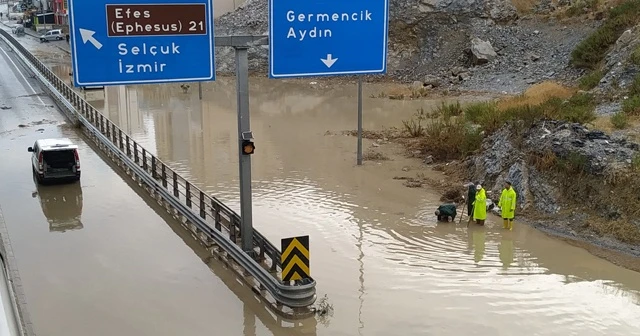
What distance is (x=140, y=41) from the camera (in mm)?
10805

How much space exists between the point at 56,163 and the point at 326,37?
456 inches

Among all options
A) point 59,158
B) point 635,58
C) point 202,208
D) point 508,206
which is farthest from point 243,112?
point 635,58

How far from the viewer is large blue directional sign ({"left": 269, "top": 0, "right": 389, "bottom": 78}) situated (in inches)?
447

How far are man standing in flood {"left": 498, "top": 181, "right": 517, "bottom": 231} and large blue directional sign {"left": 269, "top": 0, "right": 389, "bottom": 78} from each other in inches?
191

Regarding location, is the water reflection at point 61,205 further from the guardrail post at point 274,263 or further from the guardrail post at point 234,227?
the guardrail post at point 274,263

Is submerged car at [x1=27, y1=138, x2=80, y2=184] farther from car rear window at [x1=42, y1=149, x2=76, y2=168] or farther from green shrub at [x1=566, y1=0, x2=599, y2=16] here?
→ green shrub at [x1=566, y1=0, x2=599, y2=16]

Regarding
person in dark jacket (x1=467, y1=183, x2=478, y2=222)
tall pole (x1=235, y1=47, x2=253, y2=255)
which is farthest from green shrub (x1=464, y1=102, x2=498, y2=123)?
tall pole (x1=235, y1=47, x2=253, y2=255)

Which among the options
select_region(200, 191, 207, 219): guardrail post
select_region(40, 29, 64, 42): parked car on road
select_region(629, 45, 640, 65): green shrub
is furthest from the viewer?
select_region(40, 29, 64, 42): parked car on road

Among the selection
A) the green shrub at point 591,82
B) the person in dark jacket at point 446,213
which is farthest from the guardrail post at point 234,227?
the green shrub at point 591,82

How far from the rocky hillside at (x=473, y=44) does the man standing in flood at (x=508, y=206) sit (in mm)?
27427

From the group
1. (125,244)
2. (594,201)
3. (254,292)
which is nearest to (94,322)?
(254,292)

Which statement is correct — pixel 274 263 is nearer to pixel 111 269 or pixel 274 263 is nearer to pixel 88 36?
pixel 111 269

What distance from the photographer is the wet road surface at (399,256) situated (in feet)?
34.3

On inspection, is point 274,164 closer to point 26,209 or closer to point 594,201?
point 26,209
